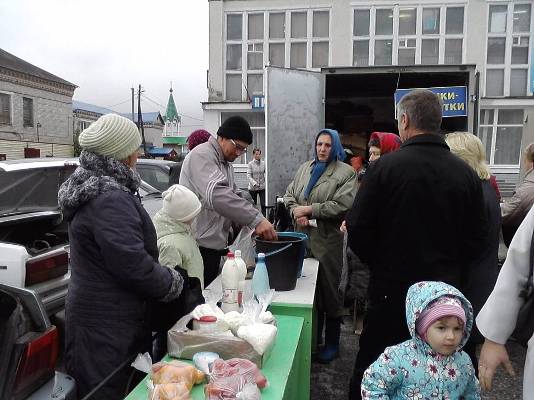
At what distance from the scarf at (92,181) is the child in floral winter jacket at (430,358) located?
130cm

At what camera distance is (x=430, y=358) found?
176 cm

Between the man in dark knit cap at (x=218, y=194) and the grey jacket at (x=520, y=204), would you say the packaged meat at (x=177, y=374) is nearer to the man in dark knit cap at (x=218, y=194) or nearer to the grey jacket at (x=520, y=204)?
the man in dark knit cap at (x=218, y=194)

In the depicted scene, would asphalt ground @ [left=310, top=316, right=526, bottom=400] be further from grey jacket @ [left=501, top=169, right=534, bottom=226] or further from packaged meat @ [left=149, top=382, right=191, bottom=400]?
packaged meat @ [left=149, top=382, right=191, bottom=400]

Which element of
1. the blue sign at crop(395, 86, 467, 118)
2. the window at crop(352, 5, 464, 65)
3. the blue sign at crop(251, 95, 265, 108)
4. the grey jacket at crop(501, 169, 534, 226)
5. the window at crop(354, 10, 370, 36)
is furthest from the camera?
the window at crop(354, 10, 370, 36)

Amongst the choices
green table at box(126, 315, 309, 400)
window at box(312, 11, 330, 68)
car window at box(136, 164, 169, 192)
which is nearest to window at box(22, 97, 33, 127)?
window at box(312, 11, 330, 68)

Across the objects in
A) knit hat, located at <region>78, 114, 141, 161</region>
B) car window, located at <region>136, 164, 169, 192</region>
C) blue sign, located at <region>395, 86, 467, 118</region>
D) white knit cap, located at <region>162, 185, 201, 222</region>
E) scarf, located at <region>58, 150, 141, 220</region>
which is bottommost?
car window, located at <region>136, 164, 169, 192</region>

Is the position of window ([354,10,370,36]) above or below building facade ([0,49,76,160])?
above

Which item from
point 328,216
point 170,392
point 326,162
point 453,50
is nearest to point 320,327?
point 328,216

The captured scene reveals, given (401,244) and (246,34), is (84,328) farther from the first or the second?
(246,34)

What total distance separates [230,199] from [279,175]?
3020mm

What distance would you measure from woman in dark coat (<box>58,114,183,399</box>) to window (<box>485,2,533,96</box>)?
1443 centimetres

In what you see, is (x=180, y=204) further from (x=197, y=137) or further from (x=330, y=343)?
(x=197, y=137)

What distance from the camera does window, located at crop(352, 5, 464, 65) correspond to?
554 inches

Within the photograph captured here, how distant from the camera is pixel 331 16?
1448 cm
